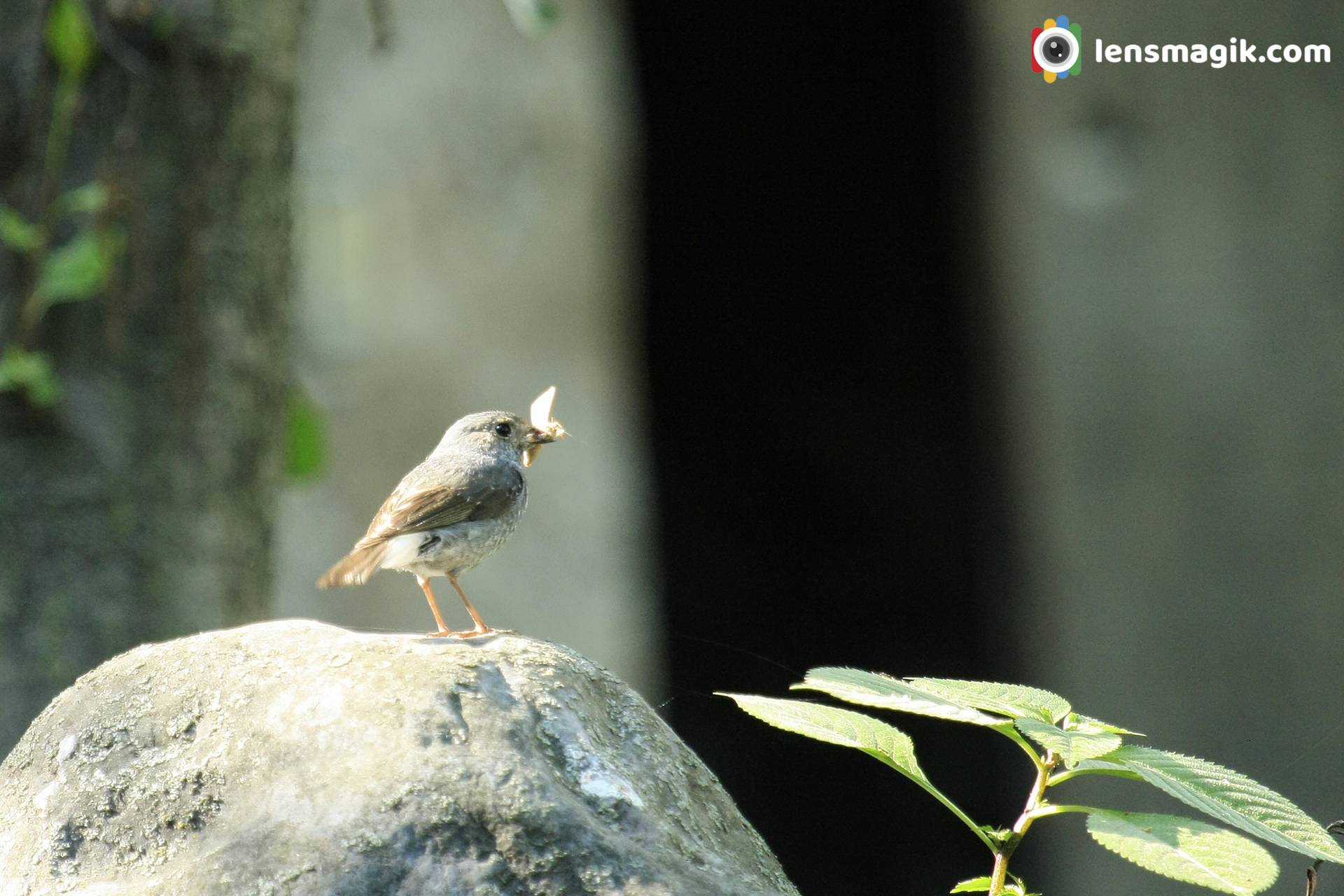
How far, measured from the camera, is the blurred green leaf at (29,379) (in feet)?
9.05

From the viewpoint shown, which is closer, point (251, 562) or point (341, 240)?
point (251, 562)

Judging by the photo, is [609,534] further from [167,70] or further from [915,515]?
[167,70]

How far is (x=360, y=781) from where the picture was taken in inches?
56.5

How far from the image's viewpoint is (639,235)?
173 inches

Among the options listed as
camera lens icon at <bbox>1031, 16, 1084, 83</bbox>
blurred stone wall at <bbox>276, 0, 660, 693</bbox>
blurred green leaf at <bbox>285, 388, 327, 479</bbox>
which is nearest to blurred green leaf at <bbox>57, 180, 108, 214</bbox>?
blurred green leaf at <bbox>285, 388, 327, 479</bbox>

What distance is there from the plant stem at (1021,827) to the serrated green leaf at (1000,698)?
4cm

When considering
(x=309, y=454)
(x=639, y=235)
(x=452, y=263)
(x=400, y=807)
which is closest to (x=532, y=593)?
(x=452, y=263)

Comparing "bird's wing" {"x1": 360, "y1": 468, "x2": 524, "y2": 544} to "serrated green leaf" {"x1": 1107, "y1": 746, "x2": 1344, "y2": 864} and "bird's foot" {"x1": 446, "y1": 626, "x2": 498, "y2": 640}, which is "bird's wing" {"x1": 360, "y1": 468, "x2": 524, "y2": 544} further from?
"serrated green leaf" {"x1": 1107, "y1": 746, "x2": 1344, "y2": 864}

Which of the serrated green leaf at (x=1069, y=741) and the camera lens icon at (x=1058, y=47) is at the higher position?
the camera lens icon at (x=1058, y=47)

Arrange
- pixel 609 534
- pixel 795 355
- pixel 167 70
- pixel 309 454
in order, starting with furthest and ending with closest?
pixel 609 534 < pixel 795 355 < pixel 309 454 < pixel 167 70

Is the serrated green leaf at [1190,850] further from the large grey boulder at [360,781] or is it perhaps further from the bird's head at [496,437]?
the bird's head at [496,437]

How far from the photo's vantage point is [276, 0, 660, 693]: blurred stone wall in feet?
19.7

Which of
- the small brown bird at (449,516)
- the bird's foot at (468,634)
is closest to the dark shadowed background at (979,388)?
the small brown bird at (449,516)

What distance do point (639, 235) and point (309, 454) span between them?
4.70 feet
